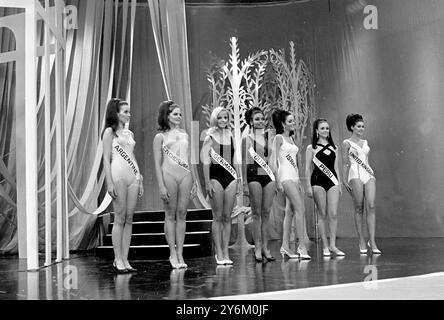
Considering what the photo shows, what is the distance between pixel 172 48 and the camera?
659 cm

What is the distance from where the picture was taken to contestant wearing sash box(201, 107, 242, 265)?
4.80m

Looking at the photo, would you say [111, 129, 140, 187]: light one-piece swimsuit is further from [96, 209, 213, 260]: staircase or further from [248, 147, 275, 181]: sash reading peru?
[96, 209, 213, 260]: staircase

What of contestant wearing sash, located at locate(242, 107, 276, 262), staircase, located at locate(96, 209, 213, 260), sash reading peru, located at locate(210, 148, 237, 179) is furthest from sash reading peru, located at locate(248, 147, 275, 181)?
staircase, located at locate(96, 209, 213, 260)

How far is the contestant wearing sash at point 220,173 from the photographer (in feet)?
15.8

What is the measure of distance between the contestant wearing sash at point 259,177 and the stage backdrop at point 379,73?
2.91 meters

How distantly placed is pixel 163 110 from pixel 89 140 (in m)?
2.50

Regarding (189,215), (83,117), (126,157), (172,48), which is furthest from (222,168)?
(83,117)

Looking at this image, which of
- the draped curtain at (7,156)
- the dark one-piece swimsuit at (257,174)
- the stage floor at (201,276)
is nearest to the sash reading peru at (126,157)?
the stage floor at (201,276)

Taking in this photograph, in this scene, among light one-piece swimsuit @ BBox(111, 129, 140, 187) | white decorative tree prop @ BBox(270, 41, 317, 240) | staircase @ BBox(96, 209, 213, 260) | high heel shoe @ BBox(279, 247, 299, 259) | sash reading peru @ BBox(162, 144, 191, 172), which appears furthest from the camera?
white decorative tree prop @ BBox(270, 41, 317, 240)

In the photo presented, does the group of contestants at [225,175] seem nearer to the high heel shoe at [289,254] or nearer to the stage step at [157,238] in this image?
the high heel shoe at [289,254]

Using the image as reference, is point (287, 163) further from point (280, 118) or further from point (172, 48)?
point (172, 48)

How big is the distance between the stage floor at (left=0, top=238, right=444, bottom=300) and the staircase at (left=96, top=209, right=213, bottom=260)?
0.32 m
